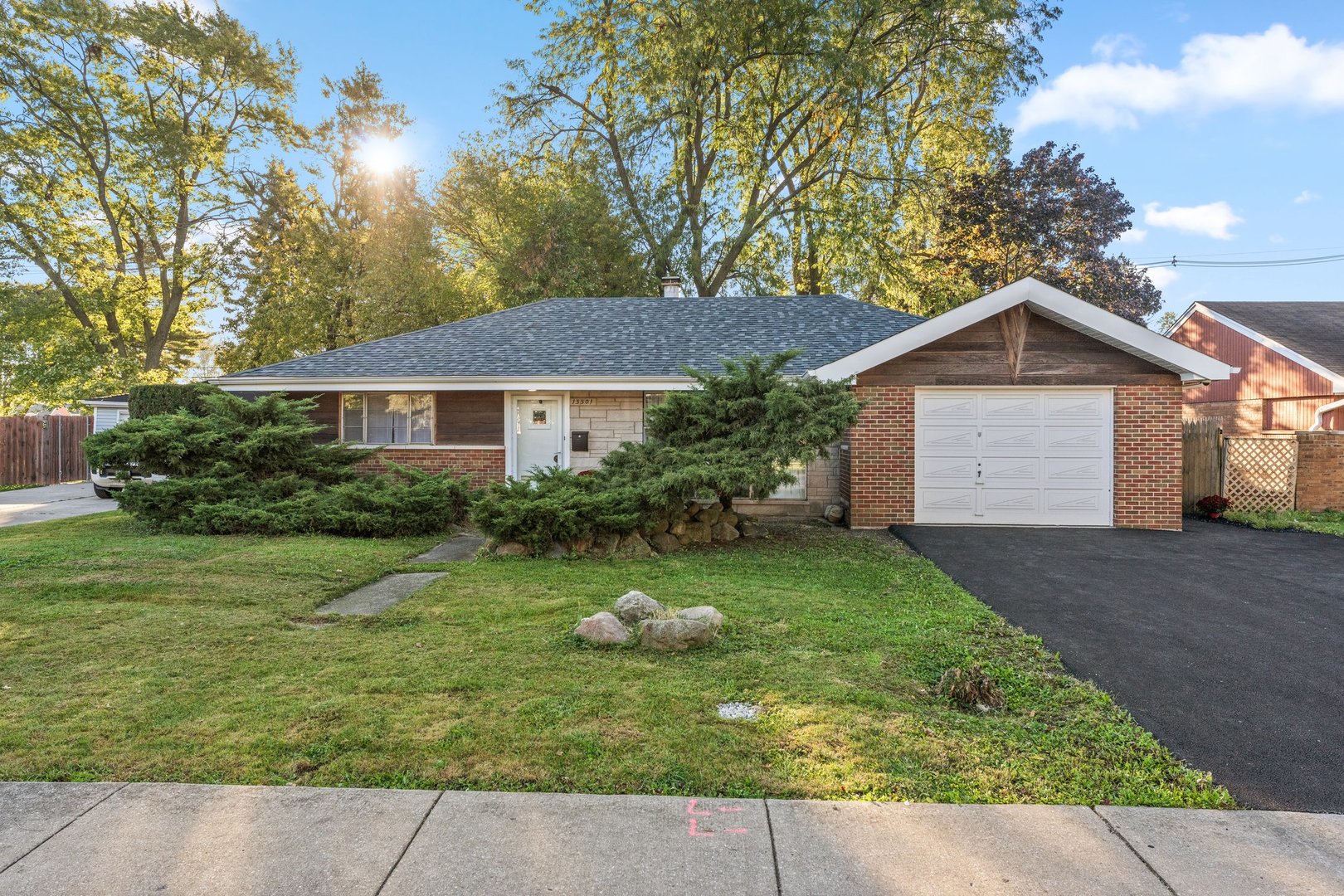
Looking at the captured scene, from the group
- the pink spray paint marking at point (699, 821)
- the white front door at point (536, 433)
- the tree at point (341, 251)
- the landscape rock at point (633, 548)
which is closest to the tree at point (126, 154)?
the tree at point (341, 251)

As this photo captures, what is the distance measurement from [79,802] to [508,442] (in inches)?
381

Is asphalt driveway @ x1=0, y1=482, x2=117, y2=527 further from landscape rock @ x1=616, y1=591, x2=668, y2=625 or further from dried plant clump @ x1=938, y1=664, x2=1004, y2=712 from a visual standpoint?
dried plant clump @ x1=938, y1=664, x2=1004, y2=712

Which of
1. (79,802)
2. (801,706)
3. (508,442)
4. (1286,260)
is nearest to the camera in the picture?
(79,802)

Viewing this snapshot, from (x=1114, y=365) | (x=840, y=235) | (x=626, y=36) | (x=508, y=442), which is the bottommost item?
(x=508, y=442)

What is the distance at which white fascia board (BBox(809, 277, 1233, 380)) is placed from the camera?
30.5 feet

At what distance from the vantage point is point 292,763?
3.10m

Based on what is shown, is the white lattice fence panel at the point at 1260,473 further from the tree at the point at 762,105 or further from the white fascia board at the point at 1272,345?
the tree at the point at 762,105

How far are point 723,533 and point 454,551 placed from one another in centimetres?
353

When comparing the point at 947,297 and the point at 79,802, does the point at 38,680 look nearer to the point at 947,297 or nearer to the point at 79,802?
the point at 79,802

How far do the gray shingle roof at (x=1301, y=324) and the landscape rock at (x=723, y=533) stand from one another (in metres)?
15.9

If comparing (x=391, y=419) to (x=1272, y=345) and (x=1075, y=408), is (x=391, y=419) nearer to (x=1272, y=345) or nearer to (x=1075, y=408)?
(x=1075, y=408)

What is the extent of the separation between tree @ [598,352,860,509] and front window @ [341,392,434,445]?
5.11 metres

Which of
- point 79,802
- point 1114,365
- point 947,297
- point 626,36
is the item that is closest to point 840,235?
point 947,297

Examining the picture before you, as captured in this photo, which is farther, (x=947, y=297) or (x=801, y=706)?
(x=947, y=297)
